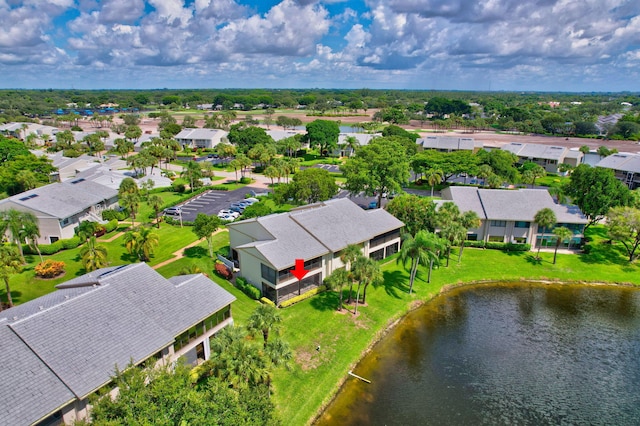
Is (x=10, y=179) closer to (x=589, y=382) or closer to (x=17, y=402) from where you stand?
(x=17, y=402)

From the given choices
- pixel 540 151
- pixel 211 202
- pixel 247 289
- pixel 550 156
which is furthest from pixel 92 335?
pixel 540 151

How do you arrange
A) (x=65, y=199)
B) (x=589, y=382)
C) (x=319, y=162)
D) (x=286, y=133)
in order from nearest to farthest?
(x=589, y=382), (x=65, y=199), (x=319, y=162), (x=286, y=133)

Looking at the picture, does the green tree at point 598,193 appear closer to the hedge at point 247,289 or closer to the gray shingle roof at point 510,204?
the gray shingle roof at point 510,204

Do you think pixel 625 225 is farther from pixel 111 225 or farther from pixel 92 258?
pixel 111 225

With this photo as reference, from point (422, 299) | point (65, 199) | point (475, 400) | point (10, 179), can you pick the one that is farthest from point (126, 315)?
point (10, 179)

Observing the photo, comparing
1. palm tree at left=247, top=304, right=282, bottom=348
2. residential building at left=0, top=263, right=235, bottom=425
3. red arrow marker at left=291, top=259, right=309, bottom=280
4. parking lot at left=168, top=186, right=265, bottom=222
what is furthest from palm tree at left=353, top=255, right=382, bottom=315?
parking lot at left=168, top=186, right=265, bottom=222

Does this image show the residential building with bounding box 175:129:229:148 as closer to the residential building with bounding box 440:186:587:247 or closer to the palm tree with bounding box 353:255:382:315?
the residential building with bounding box 440:186:587:247
